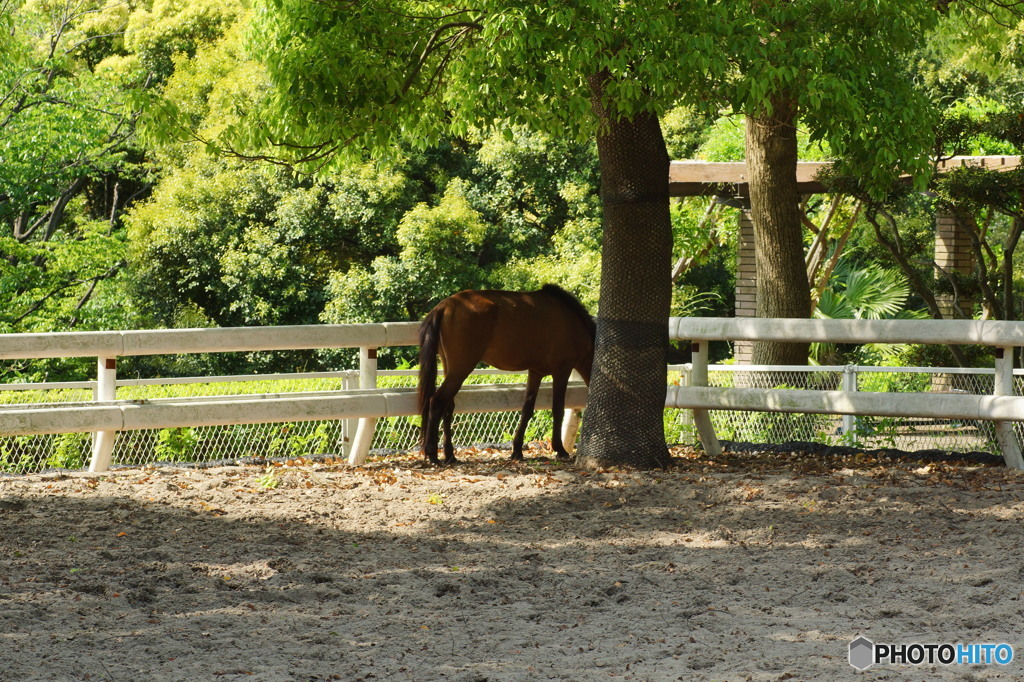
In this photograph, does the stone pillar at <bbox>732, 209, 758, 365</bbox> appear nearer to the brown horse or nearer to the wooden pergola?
the wooden pergola

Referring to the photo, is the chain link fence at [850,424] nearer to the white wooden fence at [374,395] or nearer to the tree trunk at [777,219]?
the tree trunk at [777,219]

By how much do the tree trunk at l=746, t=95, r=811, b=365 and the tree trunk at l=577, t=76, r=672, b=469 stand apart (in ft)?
13.3

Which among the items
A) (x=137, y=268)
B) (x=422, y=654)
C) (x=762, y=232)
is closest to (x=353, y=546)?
(x=422, y=654)

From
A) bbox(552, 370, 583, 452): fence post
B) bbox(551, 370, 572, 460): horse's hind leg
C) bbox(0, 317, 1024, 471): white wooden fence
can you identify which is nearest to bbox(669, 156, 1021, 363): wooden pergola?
bbox(552, 370, 583, 452): fence post

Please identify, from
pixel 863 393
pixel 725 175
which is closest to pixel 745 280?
pixel 725 175

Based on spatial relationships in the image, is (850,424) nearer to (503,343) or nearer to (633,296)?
(633,296)

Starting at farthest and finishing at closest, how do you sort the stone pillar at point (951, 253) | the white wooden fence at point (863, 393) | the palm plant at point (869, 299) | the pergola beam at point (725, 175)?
the palm plant at point (869, 299) → the stone pillar at point (951, 253) → the pergola beam at point (725, 175) → the white wooden fence at point (863, 393)

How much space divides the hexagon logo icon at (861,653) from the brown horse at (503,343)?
4.23 meters

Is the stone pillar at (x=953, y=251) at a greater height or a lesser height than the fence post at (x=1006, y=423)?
greater

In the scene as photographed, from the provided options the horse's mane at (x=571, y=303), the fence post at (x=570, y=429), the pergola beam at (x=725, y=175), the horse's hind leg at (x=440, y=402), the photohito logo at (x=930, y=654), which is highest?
the pergola beam at (x=725, y=175)

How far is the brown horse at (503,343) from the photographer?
8.09 metres

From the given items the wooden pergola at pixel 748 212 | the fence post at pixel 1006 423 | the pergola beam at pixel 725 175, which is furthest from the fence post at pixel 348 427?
the pergola beam at pixel 725 175

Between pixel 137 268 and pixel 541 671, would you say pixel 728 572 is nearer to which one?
pixel 541 671

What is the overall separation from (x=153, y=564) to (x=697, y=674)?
2801 millimetres
